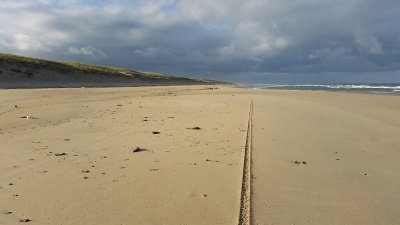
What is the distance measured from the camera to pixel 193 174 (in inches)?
199

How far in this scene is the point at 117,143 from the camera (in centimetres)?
726

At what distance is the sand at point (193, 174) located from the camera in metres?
3.72

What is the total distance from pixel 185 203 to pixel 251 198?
2.60 feet

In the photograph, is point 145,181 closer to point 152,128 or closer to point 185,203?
point 185,203

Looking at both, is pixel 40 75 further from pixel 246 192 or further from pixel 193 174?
pixel 246 192

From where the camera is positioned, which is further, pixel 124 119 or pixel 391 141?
pixel 124 119

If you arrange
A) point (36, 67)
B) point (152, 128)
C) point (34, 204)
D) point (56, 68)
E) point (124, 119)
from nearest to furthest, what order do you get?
point (34, 204), point (152, 128), point (124, 119), point (36, 67), point (56, 68)

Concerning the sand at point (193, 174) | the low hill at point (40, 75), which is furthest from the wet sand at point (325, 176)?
the low hill at point (40, 75)

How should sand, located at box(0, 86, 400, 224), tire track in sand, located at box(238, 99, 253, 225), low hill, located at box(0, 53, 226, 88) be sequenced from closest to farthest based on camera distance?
tire track in sand, located at box(238, 99, 253, 225)
sand, located at box(0, 86, 400, 224)
low hill, located at box(0, 53, 226, 88)

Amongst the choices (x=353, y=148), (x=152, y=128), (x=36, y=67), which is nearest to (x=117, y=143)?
(x=152, y=128)

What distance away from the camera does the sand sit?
3717 mm

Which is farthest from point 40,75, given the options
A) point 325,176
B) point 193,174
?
point 325,176

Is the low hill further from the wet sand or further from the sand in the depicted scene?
the wet sand

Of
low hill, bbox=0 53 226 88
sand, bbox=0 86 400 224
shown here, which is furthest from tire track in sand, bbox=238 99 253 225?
low hill, bbox=0 53 226 88
